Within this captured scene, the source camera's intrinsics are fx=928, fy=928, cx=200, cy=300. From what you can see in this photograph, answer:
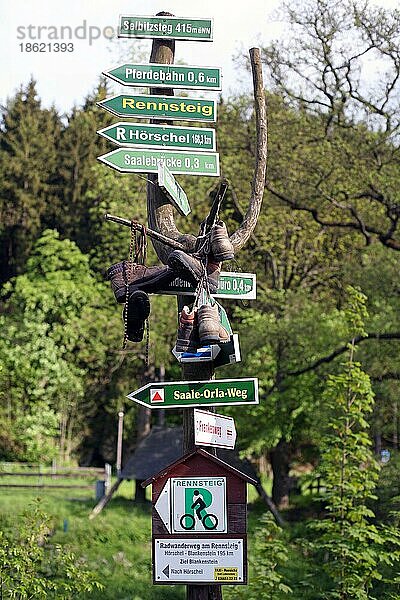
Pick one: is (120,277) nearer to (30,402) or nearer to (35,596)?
(35,596)

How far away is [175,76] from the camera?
659cm

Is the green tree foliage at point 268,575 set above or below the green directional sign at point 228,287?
below

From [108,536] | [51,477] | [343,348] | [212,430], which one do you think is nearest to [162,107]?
[212,430]

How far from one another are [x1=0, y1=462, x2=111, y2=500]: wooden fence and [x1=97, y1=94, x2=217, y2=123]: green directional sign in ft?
55.4

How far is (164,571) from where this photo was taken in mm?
5828

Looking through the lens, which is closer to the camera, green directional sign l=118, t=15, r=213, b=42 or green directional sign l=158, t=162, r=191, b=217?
green directional sign l=158, t=162, r=191, b=217

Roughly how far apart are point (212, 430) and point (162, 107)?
90.7 inches

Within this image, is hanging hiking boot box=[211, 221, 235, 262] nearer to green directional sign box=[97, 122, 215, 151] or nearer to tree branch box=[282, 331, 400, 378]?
green directional sign box=[97, 122, 215, 151]

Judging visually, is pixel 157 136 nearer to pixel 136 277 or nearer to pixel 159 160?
pixel 159 160

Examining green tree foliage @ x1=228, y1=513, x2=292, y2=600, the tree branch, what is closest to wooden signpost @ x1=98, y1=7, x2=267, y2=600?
green tree foliage @ x1=228, y1=513, x2=292, y2=600

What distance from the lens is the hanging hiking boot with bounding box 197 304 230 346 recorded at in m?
5.43

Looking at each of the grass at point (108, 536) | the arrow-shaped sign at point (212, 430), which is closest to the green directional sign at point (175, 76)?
the arrow-shaped sign at point (212, 430)

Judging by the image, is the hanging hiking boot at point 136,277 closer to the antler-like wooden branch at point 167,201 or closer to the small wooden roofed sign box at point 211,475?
the antler-like wooden branch at point 167,201

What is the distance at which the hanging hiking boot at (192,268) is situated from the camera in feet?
19.4
